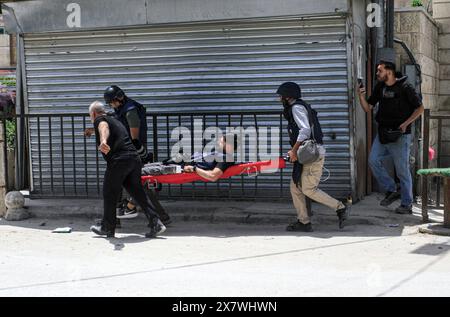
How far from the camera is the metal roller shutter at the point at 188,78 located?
9.45 m

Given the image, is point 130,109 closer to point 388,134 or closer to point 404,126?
point 388,134

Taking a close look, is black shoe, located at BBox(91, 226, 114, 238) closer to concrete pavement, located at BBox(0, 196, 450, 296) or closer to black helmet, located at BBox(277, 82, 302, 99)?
concrete pavement, located at BBox(0, 196, 450, 296)

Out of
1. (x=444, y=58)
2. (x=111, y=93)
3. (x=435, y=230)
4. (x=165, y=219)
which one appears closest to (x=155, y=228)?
(x=165, y=219)

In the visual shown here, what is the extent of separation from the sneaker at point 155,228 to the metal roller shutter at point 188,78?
1.59 m

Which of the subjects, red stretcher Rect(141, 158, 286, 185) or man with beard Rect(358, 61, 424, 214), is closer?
red stretcher Rect(141, 158, 286, 185)

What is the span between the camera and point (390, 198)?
902 cm

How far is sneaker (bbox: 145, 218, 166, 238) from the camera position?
8.25 m

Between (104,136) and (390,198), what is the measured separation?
3.79 m

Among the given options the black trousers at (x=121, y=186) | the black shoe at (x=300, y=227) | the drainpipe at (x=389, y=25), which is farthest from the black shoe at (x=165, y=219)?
the drainpipe at (x=389, y=25)

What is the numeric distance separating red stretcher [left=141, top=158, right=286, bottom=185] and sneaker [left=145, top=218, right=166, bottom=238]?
0.49 m

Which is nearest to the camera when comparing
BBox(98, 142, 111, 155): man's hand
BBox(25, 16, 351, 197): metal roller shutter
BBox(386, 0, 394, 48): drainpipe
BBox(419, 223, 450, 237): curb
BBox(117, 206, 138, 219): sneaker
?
BBox(98, 142, 111, 155): man's hand

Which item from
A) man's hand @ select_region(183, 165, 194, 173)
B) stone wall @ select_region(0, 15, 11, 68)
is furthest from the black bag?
stone wall @ select_region(0, 15, 11, 68)

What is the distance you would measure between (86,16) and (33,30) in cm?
93

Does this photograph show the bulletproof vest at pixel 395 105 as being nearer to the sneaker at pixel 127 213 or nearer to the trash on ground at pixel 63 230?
the sneaker at pixel 127 213
